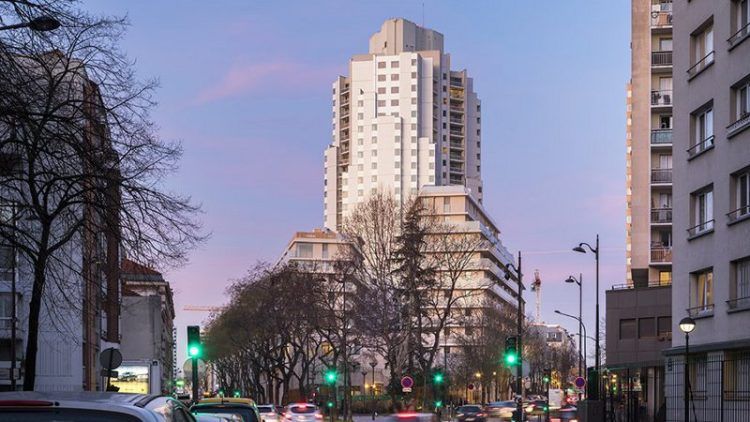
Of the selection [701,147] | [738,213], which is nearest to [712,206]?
[701,147]

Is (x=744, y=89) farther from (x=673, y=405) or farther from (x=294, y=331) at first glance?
(x=294, y=331)

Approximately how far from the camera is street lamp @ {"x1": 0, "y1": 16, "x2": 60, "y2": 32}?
17667 millimetres

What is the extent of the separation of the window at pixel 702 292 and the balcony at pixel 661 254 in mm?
30002

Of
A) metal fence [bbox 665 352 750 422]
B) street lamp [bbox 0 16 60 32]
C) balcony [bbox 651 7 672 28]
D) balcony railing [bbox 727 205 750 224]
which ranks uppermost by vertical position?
balcony [bbox 651 7 672 28]

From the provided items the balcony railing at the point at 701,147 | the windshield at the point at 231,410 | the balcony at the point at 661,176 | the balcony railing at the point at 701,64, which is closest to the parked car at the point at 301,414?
the balcony railing at the point at 701,147

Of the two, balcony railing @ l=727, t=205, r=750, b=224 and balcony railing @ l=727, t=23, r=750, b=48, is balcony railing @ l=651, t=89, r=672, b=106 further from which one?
balcony railing @ l=727, t=205, r=750, b=224

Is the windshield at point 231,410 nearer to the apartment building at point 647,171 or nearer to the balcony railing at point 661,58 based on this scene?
the apartment building at point 647,171

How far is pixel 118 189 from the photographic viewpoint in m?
23.4

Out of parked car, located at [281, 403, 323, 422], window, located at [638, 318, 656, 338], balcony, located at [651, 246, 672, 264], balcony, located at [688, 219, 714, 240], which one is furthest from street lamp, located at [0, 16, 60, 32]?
balcony, located at [651, 246, 672, 264]

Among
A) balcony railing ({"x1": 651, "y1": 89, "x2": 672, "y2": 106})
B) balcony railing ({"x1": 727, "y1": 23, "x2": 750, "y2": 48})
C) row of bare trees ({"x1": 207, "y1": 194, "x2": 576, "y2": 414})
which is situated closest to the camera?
balcony railing ({"x1": 727, "y1": 23, "x2": 750, "y2": 48})

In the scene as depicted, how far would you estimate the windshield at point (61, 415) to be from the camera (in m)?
6.37

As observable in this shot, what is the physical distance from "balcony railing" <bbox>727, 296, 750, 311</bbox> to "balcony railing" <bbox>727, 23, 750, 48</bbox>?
728cm

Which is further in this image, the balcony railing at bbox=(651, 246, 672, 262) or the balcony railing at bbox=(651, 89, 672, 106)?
the balcony railing at bbox=(651, 246, 672, 262)

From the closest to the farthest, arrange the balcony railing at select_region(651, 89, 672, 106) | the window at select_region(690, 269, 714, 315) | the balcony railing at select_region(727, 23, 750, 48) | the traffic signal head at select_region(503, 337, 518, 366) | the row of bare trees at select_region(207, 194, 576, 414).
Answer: the balcony railing at select_region(727, 23, 750, 48), the window at select_region(690, 269, 714, 315), the traffic signal head at select_region(503, 337, 518, 366), the balcony railing at select_region(651, 89, 672, 106), the row of bare trees at select_region(207, 194, 576, 414)
